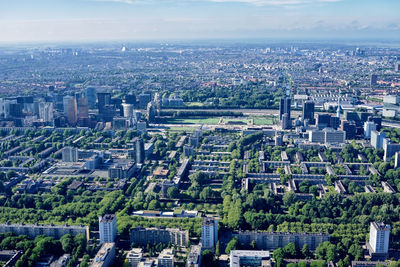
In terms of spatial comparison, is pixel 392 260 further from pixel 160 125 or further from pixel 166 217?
pixel 160 125

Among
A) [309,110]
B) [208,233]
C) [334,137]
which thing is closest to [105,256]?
[208,233]

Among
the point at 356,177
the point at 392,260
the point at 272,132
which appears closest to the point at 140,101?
the point at 272,132

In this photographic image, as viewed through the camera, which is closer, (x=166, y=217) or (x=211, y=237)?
(x=211, y=237)

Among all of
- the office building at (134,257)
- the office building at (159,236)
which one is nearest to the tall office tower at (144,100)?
the office building at (159,236)

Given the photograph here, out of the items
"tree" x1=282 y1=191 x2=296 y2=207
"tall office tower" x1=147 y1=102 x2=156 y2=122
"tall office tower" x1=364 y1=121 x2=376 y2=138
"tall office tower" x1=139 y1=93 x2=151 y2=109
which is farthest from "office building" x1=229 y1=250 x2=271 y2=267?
"tall office tower" x1=139 y1=93 x2=151 y2=109

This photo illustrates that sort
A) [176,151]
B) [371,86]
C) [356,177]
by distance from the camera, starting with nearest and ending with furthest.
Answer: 1. [356,177]
2. [176,151]
3. [371,86]
